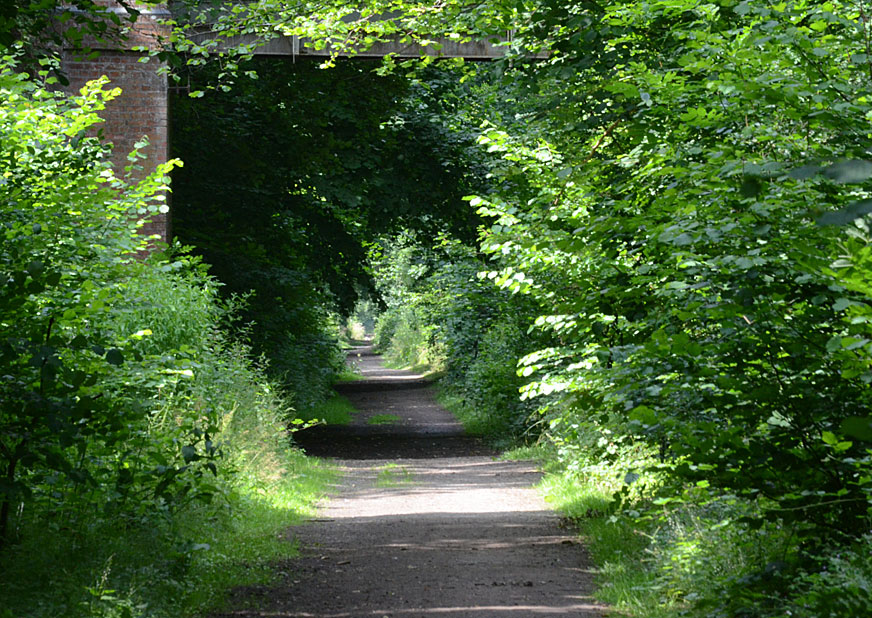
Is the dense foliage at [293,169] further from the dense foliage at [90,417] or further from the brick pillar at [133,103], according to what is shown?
the dense foliage at [90,417]

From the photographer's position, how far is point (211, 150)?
16.5m

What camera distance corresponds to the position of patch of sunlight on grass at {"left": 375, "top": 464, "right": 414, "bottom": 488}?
13.9m

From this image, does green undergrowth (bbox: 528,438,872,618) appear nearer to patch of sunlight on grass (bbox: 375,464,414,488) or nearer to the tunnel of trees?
the tunnel of trees

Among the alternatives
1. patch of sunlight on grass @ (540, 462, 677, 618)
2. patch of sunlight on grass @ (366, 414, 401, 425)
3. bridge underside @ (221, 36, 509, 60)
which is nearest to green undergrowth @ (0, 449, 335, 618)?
patch of sunlight on grass @ (540, 462, 677, 618)

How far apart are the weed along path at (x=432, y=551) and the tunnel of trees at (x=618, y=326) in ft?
1.58

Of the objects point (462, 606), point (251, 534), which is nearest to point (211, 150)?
point (251, 534)

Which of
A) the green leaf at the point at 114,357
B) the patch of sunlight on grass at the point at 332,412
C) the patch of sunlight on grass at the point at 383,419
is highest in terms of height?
the green leaf at the point at 114,357

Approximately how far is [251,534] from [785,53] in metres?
6.09

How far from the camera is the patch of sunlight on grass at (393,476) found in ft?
45.6

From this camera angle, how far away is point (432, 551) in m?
8.72

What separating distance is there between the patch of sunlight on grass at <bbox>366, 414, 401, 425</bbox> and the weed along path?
7677 mm

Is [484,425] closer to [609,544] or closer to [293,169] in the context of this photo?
[293,169]

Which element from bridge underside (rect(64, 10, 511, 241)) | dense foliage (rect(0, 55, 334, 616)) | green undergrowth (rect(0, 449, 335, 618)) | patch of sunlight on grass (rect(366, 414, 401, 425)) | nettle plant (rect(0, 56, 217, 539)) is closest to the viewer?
nettle plant (rect(0, 56, 217, 539))

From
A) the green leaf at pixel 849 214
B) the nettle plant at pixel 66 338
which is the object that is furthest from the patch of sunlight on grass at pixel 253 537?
the green leaf at pixel 849 214
